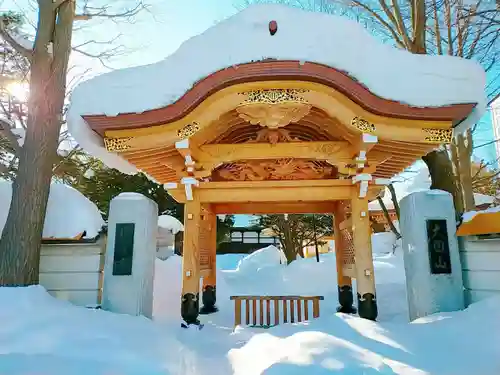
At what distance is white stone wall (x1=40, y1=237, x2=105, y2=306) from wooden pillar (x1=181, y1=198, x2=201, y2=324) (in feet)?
4.38

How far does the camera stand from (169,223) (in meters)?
14.4

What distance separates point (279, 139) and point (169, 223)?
33.2 ft

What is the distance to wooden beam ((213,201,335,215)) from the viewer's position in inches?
276

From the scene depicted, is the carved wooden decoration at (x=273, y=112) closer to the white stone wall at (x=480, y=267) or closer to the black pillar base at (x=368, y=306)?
the black pillar base at (x=368, y=306)

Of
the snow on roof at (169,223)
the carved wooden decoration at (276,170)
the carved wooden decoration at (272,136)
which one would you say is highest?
the carved wooden decoration at (272,136)

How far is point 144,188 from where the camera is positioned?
48.1ft

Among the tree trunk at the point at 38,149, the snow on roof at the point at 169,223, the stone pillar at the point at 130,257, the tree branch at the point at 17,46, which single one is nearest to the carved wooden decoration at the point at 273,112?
the stone pillar at the point at 130,257

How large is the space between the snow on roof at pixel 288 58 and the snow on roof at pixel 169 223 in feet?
32.4

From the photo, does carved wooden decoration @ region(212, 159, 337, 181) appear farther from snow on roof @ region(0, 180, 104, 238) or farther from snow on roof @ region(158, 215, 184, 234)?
snow on roof @ region(158, 215, 184, 234)

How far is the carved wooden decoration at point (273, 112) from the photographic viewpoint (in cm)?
446

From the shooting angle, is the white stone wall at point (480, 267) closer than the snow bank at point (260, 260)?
Yes

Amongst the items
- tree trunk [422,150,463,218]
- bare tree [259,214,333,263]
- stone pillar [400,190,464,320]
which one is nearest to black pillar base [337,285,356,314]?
stone pillar [400,190,464,320]

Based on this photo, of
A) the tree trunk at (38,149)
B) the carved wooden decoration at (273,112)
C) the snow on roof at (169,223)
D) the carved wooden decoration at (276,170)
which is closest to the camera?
the carved wooden decoration at (273,112)

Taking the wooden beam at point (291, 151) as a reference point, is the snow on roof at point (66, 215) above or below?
below
